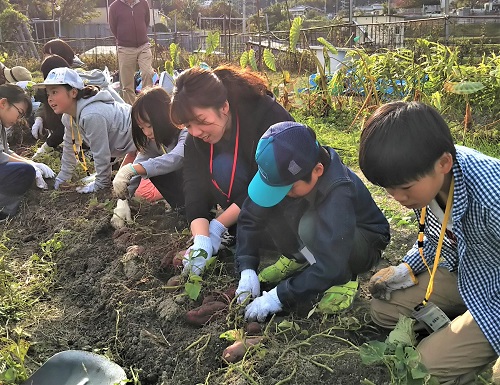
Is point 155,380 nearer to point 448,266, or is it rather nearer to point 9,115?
point 448,266

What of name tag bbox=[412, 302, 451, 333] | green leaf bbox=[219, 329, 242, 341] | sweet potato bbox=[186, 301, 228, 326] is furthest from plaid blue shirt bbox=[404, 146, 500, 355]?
sweet potato bbox=[186, 301, 228, 326]

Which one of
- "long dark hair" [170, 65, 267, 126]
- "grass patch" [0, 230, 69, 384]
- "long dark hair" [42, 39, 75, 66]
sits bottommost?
"grass patch" [0, 230, 69, 384]

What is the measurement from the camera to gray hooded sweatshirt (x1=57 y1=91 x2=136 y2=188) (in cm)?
312

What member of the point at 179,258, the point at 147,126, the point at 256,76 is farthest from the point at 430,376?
the point at 147,126

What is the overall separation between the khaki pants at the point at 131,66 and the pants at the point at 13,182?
2.65 m

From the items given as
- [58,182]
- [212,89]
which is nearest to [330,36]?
[58,182]

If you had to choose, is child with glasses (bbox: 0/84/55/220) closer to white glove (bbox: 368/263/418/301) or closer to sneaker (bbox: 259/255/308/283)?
sneaker (bbox: 259/255/308/283)

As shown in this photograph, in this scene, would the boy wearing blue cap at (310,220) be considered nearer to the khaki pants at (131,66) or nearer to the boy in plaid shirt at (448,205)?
the boy in plaid shirt at (448,205)

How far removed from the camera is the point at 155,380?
171 cm

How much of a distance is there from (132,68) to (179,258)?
429 centimetres

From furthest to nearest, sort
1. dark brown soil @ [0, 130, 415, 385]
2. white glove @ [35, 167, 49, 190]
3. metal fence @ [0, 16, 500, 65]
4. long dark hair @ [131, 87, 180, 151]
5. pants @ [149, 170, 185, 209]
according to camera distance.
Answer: metal fence @ [0, 16, 500, 65]
white glove @ [35, 167, 49, 190]
pants @ [149, 170, 185, 209]
long dark hair @ [131, 87, 180, 151]
dark brown soil @ [0, 130, 415, 385]

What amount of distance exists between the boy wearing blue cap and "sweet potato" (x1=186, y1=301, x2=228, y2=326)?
0.29 ft

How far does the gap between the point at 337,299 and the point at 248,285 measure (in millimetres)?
353

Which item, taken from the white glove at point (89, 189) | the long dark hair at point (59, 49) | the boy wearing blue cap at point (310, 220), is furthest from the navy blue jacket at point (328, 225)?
the long dark hair at point (59, 49)
